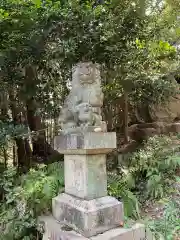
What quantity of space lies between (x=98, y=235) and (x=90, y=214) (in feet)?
0.75

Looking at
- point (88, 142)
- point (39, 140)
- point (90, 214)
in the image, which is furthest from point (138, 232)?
point (39, 140)

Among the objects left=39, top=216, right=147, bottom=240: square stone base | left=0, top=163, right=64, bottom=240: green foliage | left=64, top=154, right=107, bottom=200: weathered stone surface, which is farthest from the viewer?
left=0, top=163, right=64, bottom=240: green foliage

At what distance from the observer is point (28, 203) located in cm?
311

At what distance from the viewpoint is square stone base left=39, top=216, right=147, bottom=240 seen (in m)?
2.48

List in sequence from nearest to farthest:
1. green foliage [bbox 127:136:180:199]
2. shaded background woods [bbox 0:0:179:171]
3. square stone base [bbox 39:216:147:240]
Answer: square stone base [bbox 39:216:147:240], shaded background woods [bbox 0:0:179:171], green foliage [bbox 127:136:180:199]

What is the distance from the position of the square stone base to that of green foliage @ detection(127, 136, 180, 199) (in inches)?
39.4

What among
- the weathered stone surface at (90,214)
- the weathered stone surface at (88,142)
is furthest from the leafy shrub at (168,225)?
the weathered stone surface at (88,142)

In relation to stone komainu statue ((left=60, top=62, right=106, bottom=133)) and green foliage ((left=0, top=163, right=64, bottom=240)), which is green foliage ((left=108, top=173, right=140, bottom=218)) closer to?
green foliage ((left=0, top=163, right=64, bottom=240))

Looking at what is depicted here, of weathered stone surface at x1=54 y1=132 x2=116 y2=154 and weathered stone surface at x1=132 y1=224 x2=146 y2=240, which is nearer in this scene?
weathered stone surface at x1=54 y1=132 x2=116 y2=154

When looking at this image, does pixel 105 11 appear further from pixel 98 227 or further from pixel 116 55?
pixel 98 227

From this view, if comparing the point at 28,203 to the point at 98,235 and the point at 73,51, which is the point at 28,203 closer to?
the point at 98,235

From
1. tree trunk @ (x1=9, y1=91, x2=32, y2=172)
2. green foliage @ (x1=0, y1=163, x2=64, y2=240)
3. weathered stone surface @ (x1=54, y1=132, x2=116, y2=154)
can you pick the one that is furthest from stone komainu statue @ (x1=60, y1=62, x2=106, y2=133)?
tree trunk @ (x1=9, y1=91, x2=32, y2=172)

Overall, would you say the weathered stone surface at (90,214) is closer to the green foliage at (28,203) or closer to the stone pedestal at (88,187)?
the stone pedestal at (88,187)

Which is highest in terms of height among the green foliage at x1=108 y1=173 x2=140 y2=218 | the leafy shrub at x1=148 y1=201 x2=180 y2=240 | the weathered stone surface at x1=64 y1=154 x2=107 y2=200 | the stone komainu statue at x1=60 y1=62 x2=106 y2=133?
the stone komainu statue at x1=60 y1=62 x2=106 y2=133
